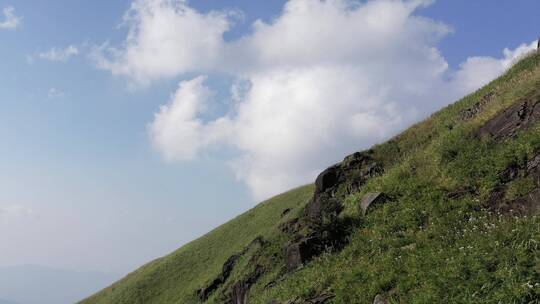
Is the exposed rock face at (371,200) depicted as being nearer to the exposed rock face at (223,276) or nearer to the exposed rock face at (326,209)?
the exposed rock face at (326,209)

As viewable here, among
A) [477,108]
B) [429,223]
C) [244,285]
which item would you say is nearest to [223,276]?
[244,285]

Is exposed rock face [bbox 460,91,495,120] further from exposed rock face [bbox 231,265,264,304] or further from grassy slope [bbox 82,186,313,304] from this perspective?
grassy slope [bbox 82,186,313,304]

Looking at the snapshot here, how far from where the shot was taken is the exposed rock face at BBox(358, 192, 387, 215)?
68.1 feet

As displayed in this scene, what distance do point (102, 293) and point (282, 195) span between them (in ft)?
110

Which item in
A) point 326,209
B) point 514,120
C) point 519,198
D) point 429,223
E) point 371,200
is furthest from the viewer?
point 326,209

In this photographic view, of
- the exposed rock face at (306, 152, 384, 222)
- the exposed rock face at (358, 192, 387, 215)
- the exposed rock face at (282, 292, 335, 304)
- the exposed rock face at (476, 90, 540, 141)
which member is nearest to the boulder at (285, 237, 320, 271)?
the exposed rock face at (358, 192, 387, 215)

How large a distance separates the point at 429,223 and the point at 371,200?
176 inches

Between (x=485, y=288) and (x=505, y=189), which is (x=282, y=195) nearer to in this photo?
(x=505, y=189)

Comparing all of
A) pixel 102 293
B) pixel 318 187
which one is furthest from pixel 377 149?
pixel 102 293

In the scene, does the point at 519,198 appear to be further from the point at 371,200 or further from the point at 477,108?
the point at 477,108

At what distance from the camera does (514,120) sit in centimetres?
1902

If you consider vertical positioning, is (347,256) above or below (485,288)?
above

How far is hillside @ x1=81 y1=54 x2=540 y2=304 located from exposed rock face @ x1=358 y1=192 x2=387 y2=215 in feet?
0.24

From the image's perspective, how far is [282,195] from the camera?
189 feet
